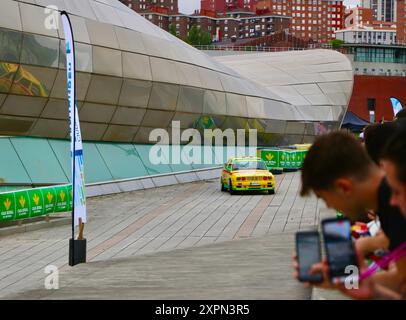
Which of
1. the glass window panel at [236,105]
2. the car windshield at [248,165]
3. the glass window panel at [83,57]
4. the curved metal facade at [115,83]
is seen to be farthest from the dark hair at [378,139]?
the glass window panel at [236,105]

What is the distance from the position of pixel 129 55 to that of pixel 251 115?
42.3 feet

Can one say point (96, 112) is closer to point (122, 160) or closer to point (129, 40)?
point (122, 160)

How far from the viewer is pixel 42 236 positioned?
74.2 feet

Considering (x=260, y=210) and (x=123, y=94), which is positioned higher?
(x=123, y=94)

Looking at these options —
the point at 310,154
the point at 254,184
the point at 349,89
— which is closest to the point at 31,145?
the point at 254,184

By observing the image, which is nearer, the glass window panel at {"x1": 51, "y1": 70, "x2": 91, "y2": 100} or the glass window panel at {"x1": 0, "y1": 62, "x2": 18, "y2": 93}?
the glass window panel at {"x1": 0, "y1": 62, "x2": 18, "y2": 93}

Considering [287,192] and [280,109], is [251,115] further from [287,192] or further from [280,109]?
[287,192]

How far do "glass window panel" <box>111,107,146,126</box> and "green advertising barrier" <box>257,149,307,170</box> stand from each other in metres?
9.59

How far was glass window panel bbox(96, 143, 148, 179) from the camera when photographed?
113 feet

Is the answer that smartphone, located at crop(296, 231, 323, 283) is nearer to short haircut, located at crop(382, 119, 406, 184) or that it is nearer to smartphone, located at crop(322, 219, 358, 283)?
smartphone, located at crop(322, 219, 358, 283)

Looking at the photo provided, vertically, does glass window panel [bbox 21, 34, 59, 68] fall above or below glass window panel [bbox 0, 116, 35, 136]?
above

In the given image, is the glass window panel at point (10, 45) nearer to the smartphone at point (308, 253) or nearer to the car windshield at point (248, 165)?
the car windshield at point (248, 165)

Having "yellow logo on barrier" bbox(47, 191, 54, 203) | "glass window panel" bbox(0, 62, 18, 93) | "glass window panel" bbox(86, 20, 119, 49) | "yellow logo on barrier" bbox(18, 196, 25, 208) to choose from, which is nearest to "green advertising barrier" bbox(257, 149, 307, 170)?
"glass window panel" bbox(86, 20, 119, 49)

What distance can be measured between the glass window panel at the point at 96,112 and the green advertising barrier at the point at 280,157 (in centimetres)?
1172
